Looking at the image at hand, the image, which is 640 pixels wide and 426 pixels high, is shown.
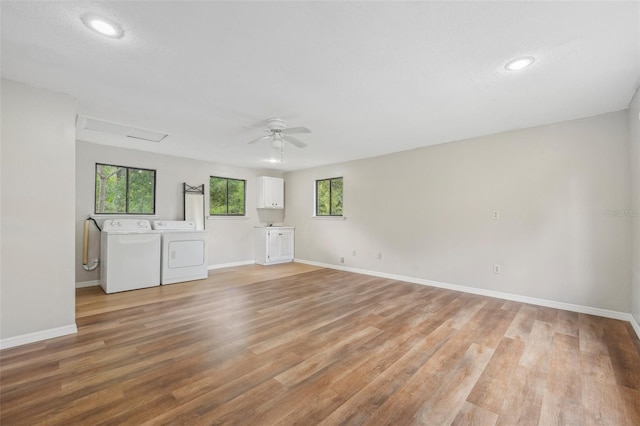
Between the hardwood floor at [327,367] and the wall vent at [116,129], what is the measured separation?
2.46 metres

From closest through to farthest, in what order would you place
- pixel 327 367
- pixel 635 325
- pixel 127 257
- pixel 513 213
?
pixel 327 367 < pixel 635 325 < pixel 513 213 < pixel 127 257

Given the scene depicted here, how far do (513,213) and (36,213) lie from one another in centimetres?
567

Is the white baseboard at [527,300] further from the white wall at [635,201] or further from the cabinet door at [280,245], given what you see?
the cabinet door at [280,245]

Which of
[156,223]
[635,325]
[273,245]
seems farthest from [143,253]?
[635,325]

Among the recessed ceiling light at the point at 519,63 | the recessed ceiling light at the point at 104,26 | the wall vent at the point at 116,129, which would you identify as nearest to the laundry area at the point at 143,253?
the wall vent at the point at 116,129

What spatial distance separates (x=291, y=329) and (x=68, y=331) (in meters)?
2.24

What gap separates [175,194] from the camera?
5746 millimetres

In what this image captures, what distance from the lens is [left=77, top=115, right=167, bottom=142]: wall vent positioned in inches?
143

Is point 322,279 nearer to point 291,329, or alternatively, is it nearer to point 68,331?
point 291,329

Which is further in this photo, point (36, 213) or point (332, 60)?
point (36, 213)

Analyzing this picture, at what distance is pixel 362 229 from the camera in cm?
586

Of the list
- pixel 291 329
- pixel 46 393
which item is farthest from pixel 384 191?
pixel 46 393

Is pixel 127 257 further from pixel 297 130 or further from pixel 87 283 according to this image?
pixel 297 130

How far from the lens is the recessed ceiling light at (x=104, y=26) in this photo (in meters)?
1.72
